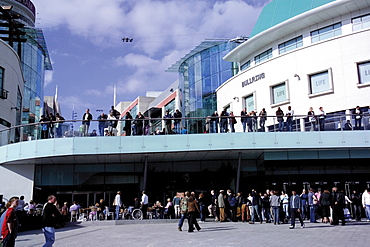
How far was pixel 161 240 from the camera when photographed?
13406 millimetres

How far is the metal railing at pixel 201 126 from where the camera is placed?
890 inches

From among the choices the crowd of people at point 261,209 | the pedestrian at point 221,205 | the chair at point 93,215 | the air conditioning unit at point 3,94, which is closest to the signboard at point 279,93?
the crowd of people at point 261,209

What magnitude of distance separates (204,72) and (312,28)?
49.8 ft

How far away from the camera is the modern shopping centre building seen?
893 inches

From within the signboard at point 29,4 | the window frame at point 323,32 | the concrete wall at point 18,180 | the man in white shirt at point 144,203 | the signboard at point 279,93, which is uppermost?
the signboard at point 29,4

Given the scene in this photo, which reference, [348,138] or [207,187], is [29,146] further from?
[348,138]

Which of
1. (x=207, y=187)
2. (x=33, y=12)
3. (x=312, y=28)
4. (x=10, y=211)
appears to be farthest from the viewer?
(x=33, y=12)

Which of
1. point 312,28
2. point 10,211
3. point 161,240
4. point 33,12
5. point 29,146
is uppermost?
point 33,12

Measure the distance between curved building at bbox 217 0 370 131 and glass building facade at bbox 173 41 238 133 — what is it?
23.0ft

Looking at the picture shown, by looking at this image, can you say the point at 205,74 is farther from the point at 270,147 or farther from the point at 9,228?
the point at 9,228

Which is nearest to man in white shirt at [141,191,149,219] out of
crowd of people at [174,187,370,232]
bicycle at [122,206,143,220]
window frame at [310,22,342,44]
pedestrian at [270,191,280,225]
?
bicycle at [122,206,143,220]

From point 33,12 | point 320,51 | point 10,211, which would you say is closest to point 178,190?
point 320,51

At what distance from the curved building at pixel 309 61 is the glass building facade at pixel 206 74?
7.02 meters

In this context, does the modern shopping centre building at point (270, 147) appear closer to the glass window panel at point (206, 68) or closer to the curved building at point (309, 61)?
the curved building at point (309, 61)
